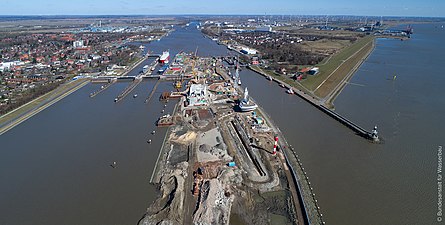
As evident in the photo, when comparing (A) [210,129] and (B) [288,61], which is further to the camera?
(B) [288,61]

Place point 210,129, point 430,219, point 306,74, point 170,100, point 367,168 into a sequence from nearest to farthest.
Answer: point 430,219 < point 367,168 < point 210,129 < point 170,100 < point 306,74

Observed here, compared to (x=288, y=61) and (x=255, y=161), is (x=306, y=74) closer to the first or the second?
(x=288, y=61)

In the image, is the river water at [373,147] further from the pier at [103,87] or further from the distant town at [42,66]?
the distant town at [42,66]

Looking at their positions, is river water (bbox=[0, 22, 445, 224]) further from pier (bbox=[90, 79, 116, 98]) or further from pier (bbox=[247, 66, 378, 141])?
pier (bbox=[90, 79, 116, 98])

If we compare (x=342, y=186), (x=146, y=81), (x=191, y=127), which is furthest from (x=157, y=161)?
(x=146, y=81)

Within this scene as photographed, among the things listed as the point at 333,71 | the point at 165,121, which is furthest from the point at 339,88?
the point at 165,121
